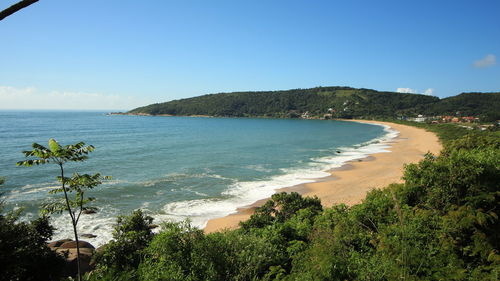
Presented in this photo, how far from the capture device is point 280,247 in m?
10.4

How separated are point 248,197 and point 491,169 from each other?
61.6 feet

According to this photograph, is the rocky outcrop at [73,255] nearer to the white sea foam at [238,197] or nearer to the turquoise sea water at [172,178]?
the turquoise sea water at [172,178]

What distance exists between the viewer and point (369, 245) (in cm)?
1027

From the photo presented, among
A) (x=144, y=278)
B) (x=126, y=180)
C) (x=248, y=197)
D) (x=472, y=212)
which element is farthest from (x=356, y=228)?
(x=126, y=180)

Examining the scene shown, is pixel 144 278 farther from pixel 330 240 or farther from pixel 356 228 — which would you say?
pixel 356 228

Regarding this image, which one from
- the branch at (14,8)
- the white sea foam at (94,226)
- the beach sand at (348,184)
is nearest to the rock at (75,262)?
the white sea foam at (94,226)

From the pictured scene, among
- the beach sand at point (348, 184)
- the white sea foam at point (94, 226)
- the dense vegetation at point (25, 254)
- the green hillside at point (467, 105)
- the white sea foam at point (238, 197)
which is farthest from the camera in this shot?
the green hillside at point (467, 105)

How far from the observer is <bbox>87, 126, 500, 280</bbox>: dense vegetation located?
720cm

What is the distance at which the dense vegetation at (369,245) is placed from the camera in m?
7.20

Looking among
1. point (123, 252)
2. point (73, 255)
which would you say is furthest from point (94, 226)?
point (123, 252)

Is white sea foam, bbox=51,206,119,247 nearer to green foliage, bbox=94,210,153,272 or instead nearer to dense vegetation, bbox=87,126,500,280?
dense vegetation, bbox=87,126,500,280

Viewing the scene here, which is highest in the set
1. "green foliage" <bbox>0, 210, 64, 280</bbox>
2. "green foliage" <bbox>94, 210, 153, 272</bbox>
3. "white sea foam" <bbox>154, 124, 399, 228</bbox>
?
"green foliage" <bbox>0, 210, 64, 280</bbox>

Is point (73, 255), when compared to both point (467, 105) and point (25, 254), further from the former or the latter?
point (467, 105)

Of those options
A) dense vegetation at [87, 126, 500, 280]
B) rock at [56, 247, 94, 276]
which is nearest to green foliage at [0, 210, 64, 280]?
dense vegetation at [87, 126, 500, 280]
